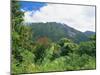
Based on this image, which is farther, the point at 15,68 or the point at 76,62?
the point at 76,62

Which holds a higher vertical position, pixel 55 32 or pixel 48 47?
pixel 55 32

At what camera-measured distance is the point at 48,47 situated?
2.66 metres

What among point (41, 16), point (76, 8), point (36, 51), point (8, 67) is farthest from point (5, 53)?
point (76, 8)

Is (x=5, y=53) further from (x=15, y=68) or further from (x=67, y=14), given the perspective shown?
(x=67, y=14)

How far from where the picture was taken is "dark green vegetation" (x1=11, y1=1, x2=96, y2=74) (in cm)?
253

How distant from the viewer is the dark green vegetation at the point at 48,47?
8.31 ft

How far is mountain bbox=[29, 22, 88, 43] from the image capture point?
2.62 m

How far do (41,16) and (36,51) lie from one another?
41cm

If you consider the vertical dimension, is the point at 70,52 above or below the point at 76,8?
below

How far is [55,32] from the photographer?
106 inches

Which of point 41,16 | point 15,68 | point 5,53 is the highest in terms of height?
point 41,16

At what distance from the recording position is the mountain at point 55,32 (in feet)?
8.60

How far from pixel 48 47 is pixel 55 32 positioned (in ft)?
0.66

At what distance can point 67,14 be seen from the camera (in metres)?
2.74
